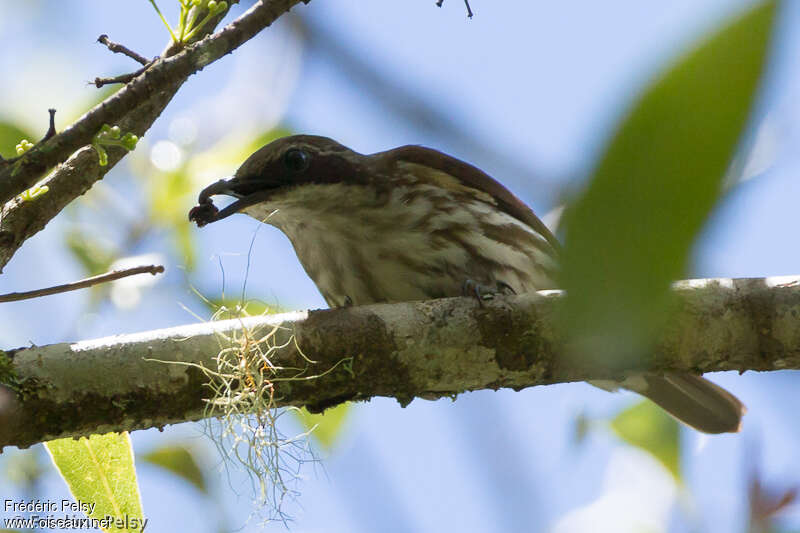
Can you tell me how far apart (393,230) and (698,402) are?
1680mm

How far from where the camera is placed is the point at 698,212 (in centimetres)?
56

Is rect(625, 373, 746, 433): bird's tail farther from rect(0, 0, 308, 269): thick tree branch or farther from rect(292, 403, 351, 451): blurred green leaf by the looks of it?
rect(0, 0, 308, 269): thick tree branch

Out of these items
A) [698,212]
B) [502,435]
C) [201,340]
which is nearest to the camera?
[698,212]

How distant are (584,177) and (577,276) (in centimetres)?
7

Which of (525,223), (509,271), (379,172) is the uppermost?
(379,172)

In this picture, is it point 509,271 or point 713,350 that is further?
point 509,271

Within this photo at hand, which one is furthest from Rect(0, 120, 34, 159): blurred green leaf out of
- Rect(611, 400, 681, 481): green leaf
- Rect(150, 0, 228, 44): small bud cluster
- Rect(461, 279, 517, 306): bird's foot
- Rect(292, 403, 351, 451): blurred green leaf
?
Rect(611, 400, 681, 481): green leaf

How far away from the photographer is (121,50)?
7.52ft

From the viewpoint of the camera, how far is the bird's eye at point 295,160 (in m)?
4.08

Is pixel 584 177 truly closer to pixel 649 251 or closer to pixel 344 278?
pixel 649 251

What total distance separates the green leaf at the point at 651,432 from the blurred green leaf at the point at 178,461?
1.50 metres

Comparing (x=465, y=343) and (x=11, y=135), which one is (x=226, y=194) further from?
(x=465, y=343)

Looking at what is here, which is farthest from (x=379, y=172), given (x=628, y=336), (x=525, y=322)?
(x=628, y=336)

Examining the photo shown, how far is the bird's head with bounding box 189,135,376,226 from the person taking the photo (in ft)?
12.5
